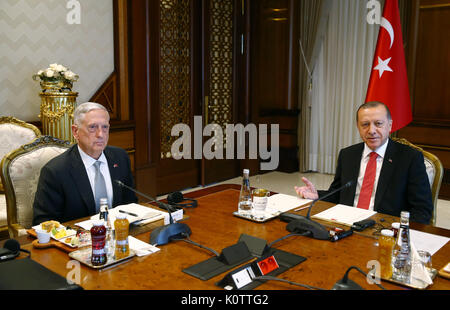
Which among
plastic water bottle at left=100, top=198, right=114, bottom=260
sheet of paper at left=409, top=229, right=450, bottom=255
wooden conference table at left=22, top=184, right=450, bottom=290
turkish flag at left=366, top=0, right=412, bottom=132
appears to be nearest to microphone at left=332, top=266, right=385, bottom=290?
wooden conference table at left=22, top=184, right=450, bottom=290

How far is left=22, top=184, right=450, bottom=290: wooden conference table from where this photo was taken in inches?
51.2

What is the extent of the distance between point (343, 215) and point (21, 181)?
61.7 inches

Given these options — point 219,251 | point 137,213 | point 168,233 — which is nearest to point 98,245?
point 168,233

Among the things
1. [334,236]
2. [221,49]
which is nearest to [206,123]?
[221,49]

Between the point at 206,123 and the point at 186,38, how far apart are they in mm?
1016

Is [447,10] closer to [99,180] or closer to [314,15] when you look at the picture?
[314,15]

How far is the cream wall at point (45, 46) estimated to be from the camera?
3.75 metres

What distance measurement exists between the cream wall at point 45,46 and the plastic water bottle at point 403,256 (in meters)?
3.45

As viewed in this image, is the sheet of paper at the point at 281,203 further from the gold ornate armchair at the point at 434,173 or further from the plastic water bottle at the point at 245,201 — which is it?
the gold ornate armchair at the point at 434,173

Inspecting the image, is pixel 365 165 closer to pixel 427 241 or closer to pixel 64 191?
pixel 427 241

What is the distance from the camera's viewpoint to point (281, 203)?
2.16 m

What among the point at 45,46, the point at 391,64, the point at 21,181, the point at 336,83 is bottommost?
the point at 21,181

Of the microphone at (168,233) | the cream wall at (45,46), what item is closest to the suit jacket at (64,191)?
the microphone at (168,233)

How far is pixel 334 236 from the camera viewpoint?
Answer: 1666 mm
